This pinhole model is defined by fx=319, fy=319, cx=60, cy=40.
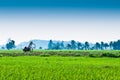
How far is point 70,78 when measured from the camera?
1859 cm

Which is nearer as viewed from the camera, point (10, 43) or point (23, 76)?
point (23, 76)

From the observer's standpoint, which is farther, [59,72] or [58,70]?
[58,70]

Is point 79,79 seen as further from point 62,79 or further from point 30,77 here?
point 30,77

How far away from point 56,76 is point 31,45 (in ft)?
175

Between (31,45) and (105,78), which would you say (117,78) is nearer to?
(105,78)

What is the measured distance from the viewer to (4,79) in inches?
686

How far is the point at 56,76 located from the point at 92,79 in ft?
7.56

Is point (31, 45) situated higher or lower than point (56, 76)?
higher

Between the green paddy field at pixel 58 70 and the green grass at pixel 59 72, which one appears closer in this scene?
the green grass at pixel 59 72

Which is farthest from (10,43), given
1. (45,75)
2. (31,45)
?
(45,75)

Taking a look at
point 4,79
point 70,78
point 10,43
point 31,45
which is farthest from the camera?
point 10,43

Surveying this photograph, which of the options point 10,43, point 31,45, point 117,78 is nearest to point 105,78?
point 117,78

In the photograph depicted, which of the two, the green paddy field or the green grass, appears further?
the green paddy field

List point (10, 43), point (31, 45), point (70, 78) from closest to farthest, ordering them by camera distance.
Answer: point (70, 78)
point (31, 45)
point (10, 43)
